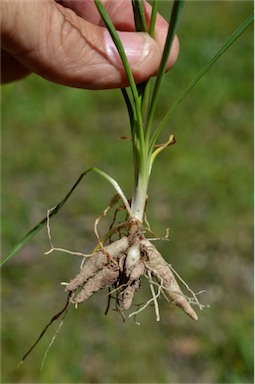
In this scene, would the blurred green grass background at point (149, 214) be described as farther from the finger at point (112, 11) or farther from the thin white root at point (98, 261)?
the finger at point (112, 11)

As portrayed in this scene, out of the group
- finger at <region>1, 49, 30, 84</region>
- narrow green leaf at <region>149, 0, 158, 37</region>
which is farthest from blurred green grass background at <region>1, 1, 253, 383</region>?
narrow green leaf at <region>149, 0, 158, 37</region>

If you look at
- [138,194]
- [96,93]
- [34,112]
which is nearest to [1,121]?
[34,112]

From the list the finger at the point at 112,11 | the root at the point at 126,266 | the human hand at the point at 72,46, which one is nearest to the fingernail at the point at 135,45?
the human hand at the point at 72,46

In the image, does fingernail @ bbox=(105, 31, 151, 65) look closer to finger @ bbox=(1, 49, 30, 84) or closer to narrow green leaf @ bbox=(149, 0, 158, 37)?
narrow green leaf @ bbox=(149, 0, 158, 37)

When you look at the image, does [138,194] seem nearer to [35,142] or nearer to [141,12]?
[141,12]

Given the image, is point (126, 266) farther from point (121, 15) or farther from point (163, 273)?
point (121, 15)

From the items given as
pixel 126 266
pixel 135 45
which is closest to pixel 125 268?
pixel 126 266
